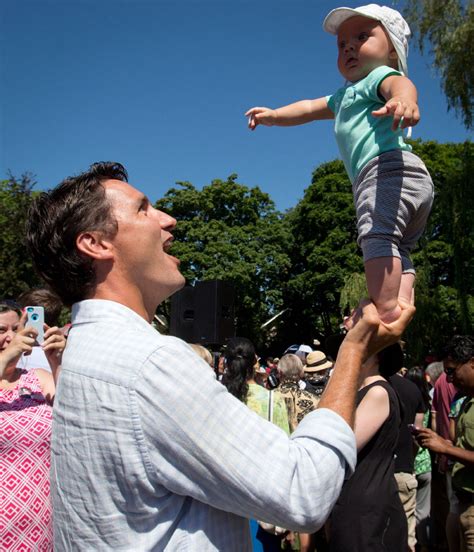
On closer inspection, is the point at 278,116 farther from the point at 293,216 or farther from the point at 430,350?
the point at 293,216

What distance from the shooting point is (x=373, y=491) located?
333 cm

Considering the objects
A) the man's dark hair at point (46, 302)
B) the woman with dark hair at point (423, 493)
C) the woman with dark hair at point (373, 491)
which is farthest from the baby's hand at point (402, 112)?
the woman with dark hair at point (423, 493)

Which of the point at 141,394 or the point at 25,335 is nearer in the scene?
the point at 141,394

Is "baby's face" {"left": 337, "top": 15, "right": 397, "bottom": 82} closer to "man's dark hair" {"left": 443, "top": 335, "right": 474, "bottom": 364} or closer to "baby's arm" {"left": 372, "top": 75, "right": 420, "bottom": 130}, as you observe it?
"baby's arm" {"left": 372, "top": 75, "right": 420, "bottom": 130}

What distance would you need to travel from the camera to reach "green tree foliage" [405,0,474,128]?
1373cm

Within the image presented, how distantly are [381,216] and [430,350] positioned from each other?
2019 centimetres

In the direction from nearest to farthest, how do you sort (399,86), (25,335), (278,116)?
(399,86), (278,116), (25,335)

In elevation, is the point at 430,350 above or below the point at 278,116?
above

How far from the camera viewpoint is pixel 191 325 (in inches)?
388

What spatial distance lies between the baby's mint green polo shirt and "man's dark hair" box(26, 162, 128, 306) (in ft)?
3.32

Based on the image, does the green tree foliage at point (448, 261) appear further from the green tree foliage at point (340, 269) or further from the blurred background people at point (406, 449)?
the blurred background people at point (406, 449)

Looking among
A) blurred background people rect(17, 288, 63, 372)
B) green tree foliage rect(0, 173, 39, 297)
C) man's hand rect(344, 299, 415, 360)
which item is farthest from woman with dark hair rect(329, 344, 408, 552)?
green tree foliage rect(0, 173, 39, 297)

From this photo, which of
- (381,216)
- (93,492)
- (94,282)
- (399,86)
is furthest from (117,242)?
(399,86)

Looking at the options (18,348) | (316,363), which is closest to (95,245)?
(18,348)
